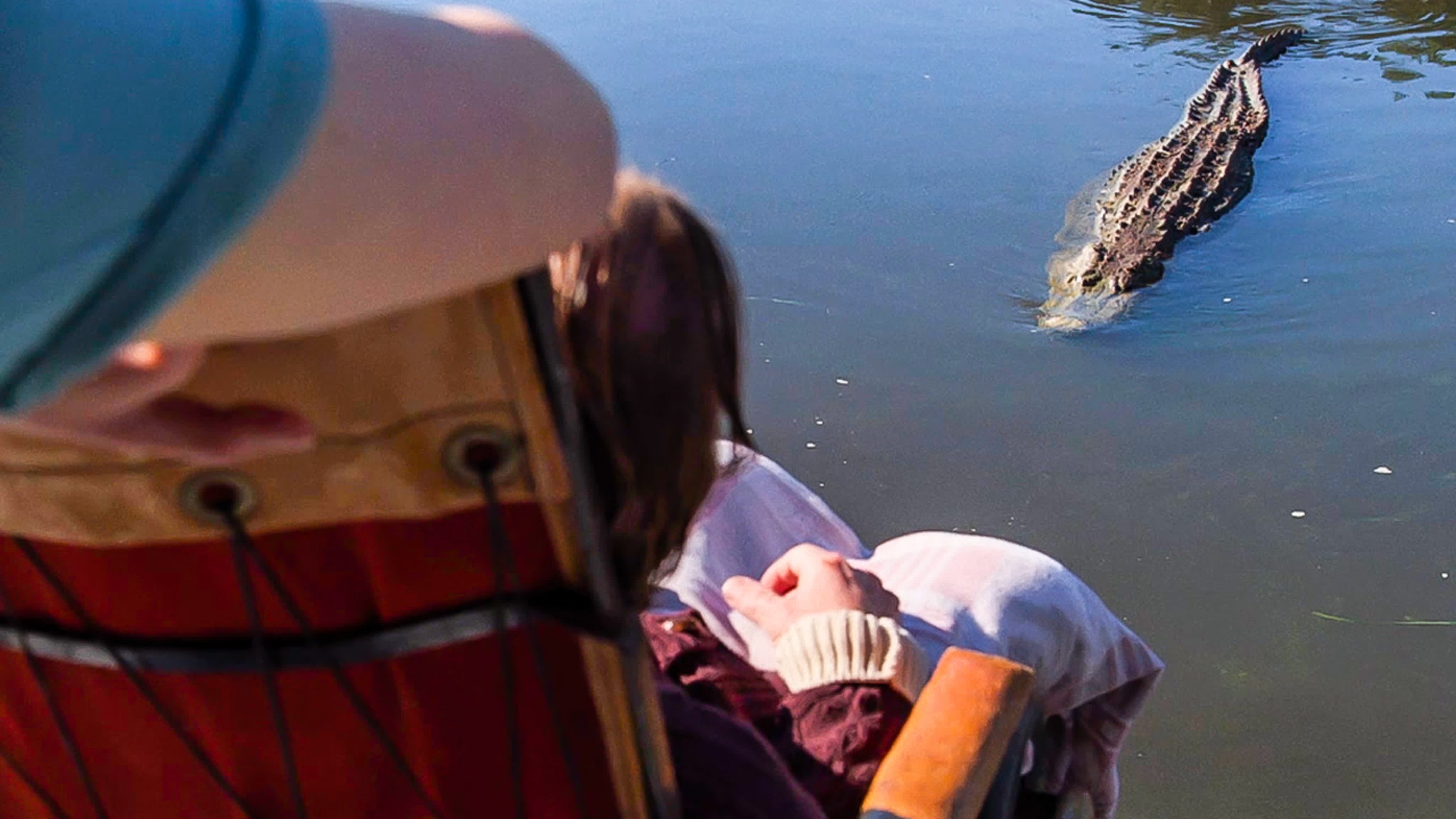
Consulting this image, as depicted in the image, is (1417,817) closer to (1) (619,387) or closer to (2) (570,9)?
(1) (619,387)

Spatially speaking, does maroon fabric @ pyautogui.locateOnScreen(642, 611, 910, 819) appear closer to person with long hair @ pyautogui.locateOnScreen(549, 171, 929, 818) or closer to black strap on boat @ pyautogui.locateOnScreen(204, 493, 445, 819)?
person with long hair @ pyautogui.locateOnScreen(549, 171, 929, 818)

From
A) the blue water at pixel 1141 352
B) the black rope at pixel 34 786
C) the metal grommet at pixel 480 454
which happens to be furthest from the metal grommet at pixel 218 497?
the blue water at pixel 1141 352

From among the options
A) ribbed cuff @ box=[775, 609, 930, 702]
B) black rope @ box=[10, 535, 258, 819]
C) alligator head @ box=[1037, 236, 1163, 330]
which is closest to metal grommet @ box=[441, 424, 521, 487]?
black rope @ box=[10, 535, 258, 819]

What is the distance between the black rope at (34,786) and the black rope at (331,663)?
24 cm

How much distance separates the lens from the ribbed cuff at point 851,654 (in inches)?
52.6

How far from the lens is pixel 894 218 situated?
14.5 feet

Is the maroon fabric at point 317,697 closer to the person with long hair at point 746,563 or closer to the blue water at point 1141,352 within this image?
the person with long hair at point 746,563

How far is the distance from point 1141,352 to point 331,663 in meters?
3.39

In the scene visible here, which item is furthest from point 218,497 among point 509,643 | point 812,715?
point 812,715

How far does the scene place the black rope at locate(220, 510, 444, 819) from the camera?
0.68 metres

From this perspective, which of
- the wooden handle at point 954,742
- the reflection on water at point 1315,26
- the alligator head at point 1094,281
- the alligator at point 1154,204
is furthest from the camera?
the reflection on water at point 1315,26

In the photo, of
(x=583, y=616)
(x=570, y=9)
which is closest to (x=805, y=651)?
(x=583, y=616)

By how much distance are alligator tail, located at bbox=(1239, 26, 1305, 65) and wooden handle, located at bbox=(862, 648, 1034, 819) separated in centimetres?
623

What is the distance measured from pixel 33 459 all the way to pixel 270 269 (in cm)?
23
